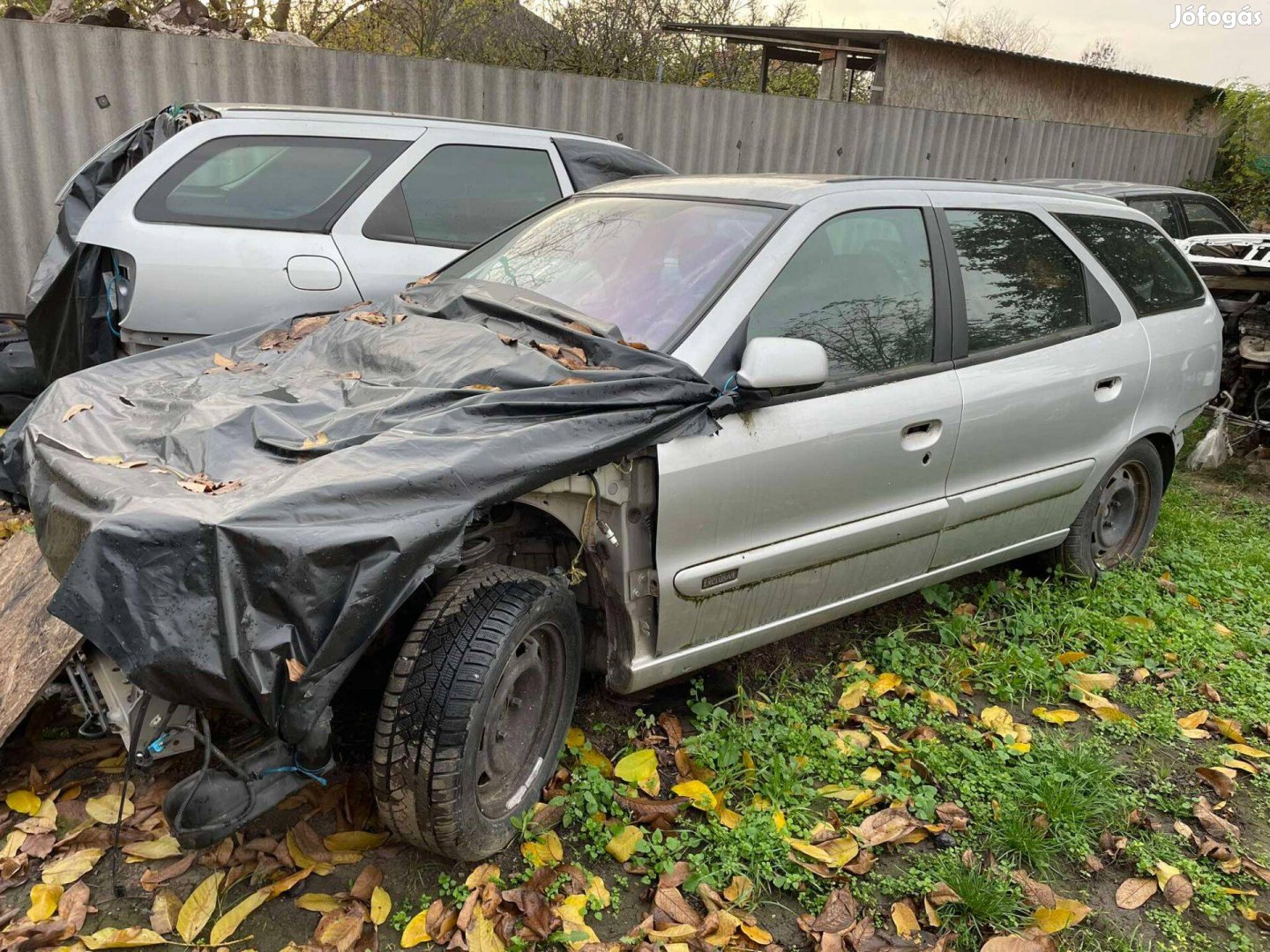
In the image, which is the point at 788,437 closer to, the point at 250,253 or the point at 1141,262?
the point at 1141,262

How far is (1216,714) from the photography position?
3.61 metres

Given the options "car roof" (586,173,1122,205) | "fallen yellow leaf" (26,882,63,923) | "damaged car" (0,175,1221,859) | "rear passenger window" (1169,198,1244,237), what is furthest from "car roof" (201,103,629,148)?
"rear passenger window" (1169,198,1244,237)

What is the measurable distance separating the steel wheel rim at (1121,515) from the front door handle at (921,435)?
146cm

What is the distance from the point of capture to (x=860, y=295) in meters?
3.32

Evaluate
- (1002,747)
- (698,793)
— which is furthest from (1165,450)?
(698,793)

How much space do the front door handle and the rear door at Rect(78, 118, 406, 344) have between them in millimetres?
2898

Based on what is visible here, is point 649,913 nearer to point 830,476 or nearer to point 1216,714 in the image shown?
point 830,476

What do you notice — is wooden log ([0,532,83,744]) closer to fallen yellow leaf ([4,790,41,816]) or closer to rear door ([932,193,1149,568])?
fallen yellow leaf ([4,790,41,816])

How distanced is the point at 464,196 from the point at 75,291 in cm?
200

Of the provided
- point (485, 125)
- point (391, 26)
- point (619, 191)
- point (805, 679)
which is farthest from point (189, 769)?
point (391, 26)

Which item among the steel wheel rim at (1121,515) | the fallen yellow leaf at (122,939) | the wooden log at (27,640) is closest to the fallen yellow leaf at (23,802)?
the wooden log at (27,640)

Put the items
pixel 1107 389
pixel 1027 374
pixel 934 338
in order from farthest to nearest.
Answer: pixel 1107 389 < pixel 1027 374 < pixel 934 338

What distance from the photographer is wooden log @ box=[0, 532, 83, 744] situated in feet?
8.71

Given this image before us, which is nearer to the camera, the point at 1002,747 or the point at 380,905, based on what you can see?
the point at 380,905
